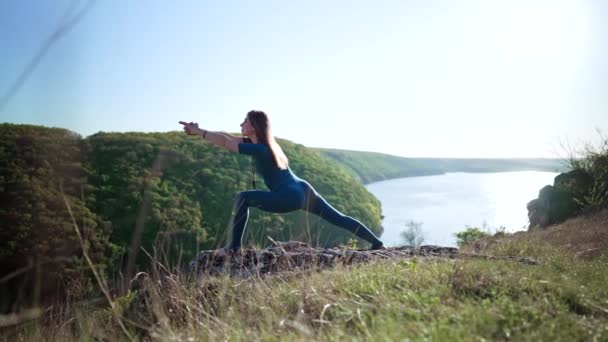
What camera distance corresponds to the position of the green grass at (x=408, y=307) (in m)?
2.33

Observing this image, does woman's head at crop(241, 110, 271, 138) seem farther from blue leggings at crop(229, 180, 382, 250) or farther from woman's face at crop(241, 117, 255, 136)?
blue leggings at crop(229, 180, 382, 250)

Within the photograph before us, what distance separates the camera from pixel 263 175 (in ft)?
18.0

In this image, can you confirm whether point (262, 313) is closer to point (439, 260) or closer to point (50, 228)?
point (439, 260)

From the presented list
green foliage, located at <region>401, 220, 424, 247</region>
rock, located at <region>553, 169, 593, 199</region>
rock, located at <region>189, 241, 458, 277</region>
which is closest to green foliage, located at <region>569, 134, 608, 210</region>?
rock, located at <region>553, 169, 593, 199</region>

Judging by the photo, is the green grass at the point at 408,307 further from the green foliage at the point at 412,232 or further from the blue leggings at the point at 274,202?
the green foliage at the point at 412,232

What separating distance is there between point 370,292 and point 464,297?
0.62 m

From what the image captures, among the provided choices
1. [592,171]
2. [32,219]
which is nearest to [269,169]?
[592,171]

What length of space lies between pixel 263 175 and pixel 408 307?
10.3ft

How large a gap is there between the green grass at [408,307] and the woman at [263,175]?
123 centimetres

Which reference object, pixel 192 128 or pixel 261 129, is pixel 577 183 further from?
pixel 192 128

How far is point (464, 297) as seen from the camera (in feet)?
9.36

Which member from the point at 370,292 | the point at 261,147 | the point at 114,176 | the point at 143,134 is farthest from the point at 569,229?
the point at 143,134

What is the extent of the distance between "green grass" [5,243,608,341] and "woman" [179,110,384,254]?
1232 mm

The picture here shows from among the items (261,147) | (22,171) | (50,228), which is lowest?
(50,228)
